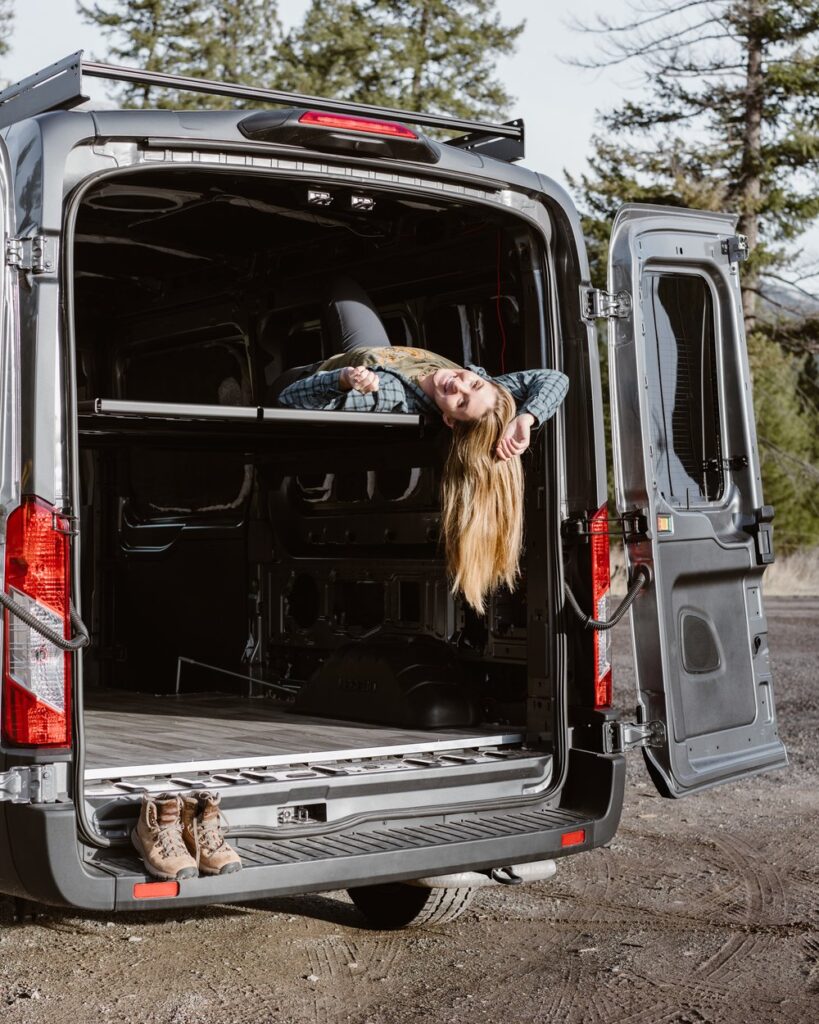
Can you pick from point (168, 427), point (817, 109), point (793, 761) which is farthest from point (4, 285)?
point (817, 109)

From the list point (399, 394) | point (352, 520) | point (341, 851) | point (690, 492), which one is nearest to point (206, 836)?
point (341, 851)

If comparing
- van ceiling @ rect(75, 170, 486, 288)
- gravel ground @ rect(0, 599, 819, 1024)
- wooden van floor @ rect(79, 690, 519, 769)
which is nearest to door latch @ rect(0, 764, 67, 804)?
wooden van floor @ rect(79, 690, 519, 769)

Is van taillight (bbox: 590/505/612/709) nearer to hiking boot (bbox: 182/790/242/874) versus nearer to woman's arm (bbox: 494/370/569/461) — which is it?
woman's arm (bbox: 494/370/569/461)

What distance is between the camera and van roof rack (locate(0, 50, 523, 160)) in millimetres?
4324

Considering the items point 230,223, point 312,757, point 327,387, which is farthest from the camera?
point 230,223

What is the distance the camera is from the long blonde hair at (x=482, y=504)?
5086 mm

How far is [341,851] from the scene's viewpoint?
4414 mm

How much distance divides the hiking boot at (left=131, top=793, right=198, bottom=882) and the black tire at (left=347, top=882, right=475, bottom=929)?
1.53m

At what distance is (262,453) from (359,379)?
2.03m

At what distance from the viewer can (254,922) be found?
18.5ft

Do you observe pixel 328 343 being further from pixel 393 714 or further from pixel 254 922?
pixel 254 922

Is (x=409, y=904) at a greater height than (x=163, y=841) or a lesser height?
lesser

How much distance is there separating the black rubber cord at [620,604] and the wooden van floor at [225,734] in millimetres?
540

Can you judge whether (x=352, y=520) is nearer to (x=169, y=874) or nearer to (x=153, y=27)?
(x=169, y=874)
